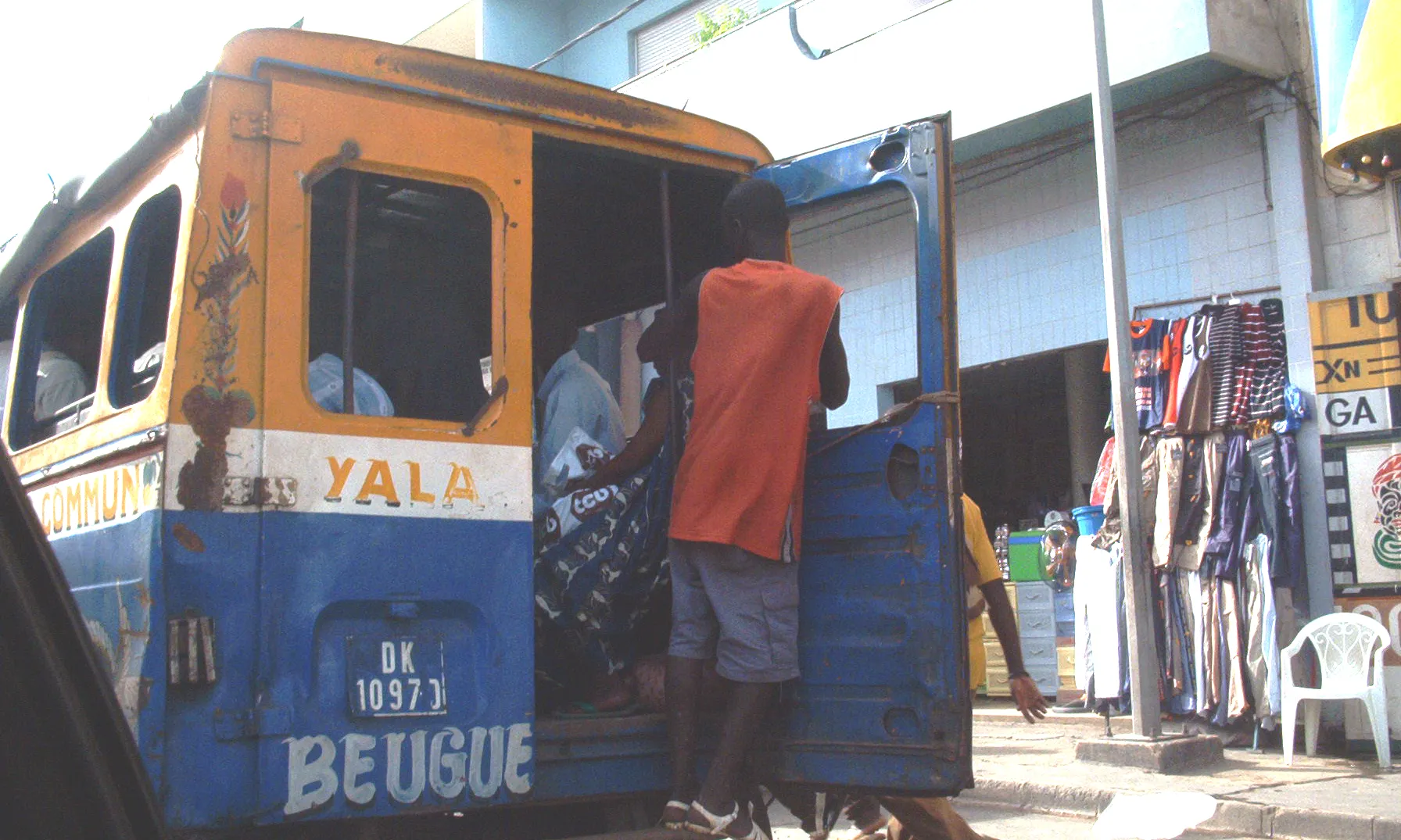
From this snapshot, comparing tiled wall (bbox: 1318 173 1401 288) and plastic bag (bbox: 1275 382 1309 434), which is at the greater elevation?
tiled wall (bbox: 1318 173 1401 288)

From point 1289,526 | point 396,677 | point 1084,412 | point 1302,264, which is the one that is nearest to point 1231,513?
point 1289,526

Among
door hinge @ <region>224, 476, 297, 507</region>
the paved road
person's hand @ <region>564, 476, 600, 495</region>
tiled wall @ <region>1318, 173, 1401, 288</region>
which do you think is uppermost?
tiled wall @ <region>1318, 173, 1401, 288</region>

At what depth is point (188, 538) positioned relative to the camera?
286 centimetres

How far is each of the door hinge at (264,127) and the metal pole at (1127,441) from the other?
6621mm

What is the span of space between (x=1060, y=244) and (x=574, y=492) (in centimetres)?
817

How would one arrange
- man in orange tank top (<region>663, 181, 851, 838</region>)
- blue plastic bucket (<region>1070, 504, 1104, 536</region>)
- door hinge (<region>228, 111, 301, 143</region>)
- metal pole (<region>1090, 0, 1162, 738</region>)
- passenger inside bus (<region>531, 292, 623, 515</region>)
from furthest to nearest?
blue plastic bucket (<region>1070, 504, 1104, 536</region>) < metal pole (<region>1090, 0, 1162, 738</region>) < passenger inside bus (<region>531, 292, 623, 515</region>) < man in orange tank top (<region>663, 181, 851, 838</region>) < door hinge (<region>228, 111, 301, 143</region>)

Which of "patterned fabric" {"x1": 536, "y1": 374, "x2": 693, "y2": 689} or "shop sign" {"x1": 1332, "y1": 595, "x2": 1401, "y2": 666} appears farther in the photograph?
"shop sign" {"x1": 1332, "y1": 595, "x2": 1401, "y2": 666}

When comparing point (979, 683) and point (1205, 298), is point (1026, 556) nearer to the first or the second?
point (1205, 298)

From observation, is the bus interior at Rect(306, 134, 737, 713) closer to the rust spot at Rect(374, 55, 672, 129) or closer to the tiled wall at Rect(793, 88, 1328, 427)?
the rust spot at Rect(374, 55, 672, 129)

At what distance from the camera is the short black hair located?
3715 millimetres

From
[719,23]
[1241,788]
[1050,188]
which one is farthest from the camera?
[719,23]

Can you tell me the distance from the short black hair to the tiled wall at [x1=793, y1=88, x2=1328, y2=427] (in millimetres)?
5080

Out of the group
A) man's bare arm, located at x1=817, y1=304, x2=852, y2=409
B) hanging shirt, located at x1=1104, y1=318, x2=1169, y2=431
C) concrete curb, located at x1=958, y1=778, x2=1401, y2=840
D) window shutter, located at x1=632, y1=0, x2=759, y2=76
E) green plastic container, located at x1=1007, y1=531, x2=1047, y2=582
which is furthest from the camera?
window shutter, located at x1=632, y1=0, x2=759, y2=76

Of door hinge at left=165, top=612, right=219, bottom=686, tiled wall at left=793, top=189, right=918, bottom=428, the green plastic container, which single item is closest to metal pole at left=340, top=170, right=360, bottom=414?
door hinge at left=165, top=612, right=219, bottom=686
